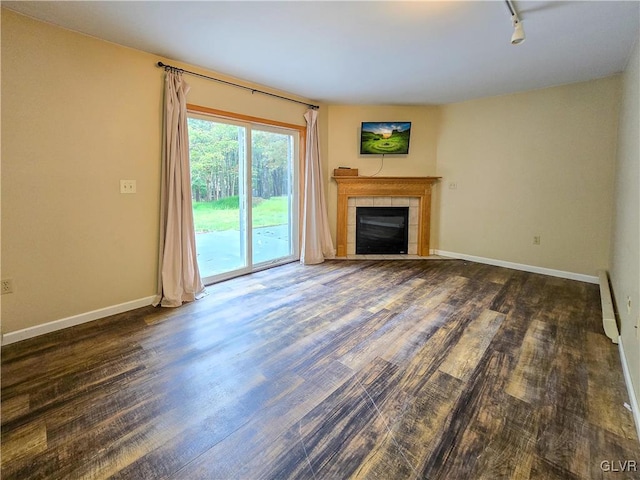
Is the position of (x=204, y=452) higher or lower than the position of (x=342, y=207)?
lower

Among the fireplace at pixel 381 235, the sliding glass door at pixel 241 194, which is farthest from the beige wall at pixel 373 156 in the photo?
the sliding glass door at pixel 241 194

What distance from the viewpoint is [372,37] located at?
2629 millimetres

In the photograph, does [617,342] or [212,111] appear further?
[212,111]

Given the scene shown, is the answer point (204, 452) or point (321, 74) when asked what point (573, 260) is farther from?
point (204, 452)

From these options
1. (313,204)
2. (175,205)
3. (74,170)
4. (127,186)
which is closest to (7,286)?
(74,170)

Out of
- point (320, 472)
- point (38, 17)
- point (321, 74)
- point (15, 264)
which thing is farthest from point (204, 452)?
point (321, 74)

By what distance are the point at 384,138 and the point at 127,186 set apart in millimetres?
3684

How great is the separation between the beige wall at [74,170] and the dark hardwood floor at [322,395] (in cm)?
37

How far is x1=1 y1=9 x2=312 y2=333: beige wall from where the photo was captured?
7.58 ft

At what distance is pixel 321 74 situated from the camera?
3533mm

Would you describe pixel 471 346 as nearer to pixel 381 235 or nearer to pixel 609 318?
pixel 609 318

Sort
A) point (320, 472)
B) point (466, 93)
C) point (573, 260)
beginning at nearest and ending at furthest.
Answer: point (320, 472), point (573, 260), point (466, 93)

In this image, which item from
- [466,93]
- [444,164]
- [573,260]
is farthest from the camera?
[444,164]

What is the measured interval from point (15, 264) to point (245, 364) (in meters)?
1.97
